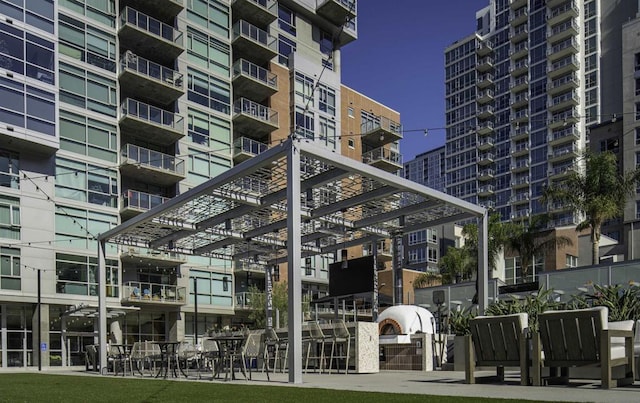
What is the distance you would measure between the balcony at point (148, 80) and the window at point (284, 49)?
35.1 feet

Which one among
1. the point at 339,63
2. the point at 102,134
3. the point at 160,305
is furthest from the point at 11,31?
the point at 339,63

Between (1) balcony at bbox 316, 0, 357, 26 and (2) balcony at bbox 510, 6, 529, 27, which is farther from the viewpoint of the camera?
(2) balcony at bbox 510, 6, 529, 27

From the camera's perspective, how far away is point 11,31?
108 ft

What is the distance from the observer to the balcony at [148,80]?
39.9 metres

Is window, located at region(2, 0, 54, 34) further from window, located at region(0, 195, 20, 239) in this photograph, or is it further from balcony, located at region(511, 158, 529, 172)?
balcony, located at region(511, 158, 529, 172)

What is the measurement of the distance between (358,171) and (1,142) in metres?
25.3

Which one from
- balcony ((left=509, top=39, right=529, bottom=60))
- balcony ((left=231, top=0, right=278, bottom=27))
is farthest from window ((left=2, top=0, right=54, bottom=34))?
balcony ((left=509, top=39, right=529, bottom=60))

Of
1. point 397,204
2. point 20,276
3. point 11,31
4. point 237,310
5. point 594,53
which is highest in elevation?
point 594,53

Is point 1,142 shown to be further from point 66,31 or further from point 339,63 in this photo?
point 339,63

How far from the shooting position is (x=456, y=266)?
2330 inches

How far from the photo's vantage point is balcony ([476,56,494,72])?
350 ft

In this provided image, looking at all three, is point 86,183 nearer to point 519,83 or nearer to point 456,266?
point 456,266

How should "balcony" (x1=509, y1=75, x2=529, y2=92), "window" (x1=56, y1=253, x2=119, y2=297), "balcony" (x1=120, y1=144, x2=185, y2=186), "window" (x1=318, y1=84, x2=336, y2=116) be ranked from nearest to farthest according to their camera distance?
"window" (x1=56, y1=253, x2=119, y2=297) → "balcony" (x1=120, y1=144, x2=185, y2=186) → "window" (x1=318, y1=84, x2=336, y2=116) → "balcony" (x1=509, y1=75, x2=529, y2=92)

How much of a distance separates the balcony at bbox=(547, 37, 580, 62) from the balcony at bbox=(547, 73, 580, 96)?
292 centimetres
